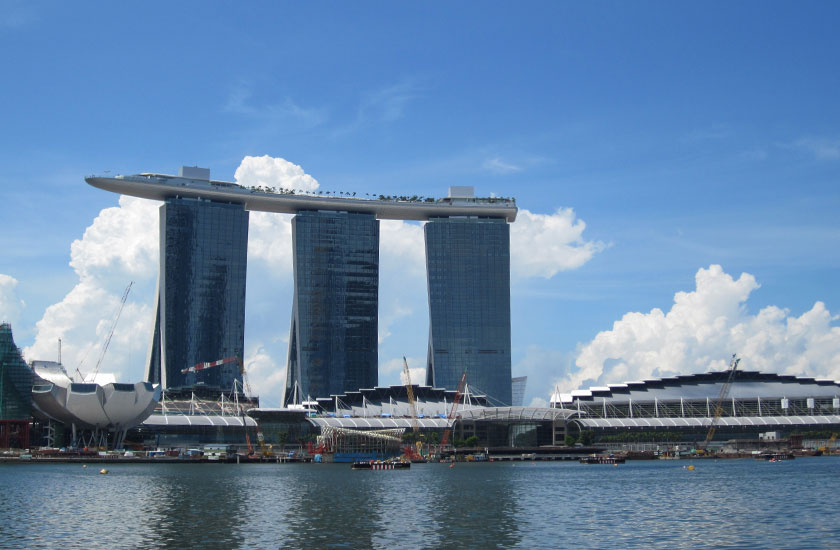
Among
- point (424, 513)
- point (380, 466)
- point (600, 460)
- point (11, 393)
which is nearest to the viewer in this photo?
point (424, 513)

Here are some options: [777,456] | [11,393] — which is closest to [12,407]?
[11,393]

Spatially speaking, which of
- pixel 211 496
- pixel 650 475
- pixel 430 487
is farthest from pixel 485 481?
pixel 211 496

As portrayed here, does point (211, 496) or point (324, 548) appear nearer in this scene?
point (324, 548)

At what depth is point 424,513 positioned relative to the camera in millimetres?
78625

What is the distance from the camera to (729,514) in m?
75.1

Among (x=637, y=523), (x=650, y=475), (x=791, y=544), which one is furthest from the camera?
(x=650, y=475)

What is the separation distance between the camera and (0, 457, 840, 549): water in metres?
61.3

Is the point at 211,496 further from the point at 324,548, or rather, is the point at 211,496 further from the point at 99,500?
the point at 324,548

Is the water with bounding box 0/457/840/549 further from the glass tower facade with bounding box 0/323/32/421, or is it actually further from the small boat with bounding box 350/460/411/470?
the glass tower facade with bounding box 0/323/32/421

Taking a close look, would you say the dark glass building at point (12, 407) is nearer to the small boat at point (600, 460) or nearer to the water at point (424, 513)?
the water at point (424, 513)

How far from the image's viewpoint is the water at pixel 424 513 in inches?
2414

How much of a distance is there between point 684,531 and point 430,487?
49559 millimetres

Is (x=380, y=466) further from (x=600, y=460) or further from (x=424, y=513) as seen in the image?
(x=424, y=513)

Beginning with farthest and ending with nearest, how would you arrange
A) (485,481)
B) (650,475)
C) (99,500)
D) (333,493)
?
(650,475)
(485,481)
(333,493)
(99,500)
